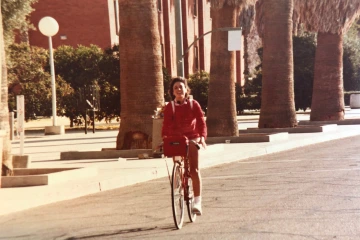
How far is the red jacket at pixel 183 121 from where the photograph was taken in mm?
10008

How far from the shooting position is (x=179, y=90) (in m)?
10.1

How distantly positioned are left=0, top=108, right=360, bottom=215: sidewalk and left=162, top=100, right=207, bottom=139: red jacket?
52 cm

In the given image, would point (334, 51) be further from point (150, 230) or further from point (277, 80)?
point (150, 230)

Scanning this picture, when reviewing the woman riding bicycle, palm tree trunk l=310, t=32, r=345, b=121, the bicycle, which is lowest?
the bicycle

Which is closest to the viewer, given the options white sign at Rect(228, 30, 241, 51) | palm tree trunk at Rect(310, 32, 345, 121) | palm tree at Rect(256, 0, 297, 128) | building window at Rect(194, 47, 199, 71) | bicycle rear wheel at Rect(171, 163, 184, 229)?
bicycle rear wheel at Rect(171, 163, 184, 229)

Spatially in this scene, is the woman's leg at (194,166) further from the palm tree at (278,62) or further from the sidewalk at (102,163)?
the palm tree at (278,62)

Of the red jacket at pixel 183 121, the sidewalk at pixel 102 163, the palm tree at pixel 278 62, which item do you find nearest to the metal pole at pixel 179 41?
the sidewalk at pixel 102 163

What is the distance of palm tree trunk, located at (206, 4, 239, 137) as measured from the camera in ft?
86.5

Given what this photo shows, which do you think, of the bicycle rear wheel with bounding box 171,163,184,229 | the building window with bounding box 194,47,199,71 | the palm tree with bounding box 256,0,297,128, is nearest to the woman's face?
the bicycle rear wheel with bounding box 171,163,184,229

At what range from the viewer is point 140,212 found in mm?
11328

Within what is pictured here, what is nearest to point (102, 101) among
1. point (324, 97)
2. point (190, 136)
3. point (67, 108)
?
point (67, 108)

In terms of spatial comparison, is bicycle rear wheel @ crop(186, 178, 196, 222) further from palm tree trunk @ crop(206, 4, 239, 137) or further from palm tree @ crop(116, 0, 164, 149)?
palm tree trunk @ crop(206, 4, 239, 137)

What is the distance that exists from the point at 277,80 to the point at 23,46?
19644 millimetres

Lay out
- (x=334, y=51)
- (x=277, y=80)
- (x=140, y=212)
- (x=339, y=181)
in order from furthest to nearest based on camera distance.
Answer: (x=334, y=51)
(x=277, y=80)
(x=339, y=181)
(x=140, y=212)
